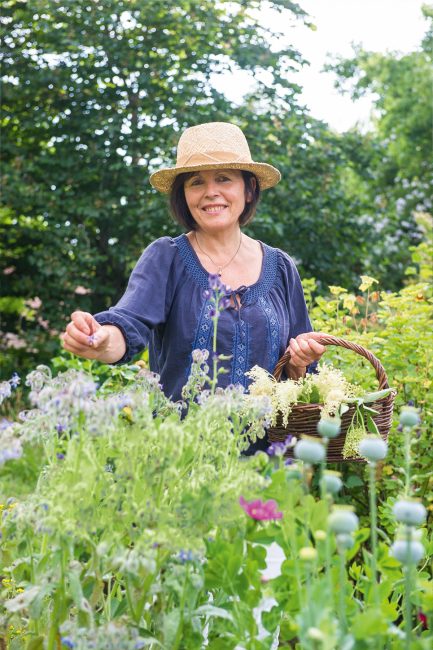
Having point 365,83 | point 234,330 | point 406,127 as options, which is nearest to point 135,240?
point 234,330

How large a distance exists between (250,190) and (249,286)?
441 millimetres

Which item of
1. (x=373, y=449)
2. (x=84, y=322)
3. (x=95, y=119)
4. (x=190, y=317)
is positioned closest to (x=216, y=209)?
(x=190, y=317)

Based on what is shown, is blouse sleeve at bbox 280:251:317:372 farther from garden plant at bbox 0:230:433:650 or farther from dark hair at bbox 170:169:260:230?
garden plant at bbox 0:230:433:650

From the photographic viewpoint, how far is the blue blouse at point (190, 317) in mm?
2562

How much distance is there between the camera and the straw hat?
2646mm

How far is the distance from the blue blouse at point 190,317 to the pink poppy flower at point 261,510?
1.16m

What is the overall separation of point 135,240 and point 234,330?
16.3 ft

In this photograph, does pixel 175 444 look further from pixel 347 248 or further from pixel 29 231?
pixel 347 248

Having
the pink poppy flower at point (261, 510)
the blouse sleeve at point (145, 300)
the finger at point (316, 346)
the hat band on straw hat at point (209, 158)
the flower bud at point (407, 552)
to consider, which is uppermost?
the hat band on straw hat at point (209, 158)

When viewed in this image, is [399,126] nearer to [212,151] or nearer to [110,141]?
Answer: [110,141]

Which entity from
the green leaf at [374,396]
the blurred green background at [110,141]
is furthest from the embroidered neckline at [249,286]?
the blurred green background at [110,141]

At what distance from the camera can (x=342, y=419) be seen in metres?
2.26

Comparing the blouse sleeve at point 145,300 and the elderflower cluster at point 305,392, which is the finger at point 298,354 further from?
the blouse sleeve at point 145,300

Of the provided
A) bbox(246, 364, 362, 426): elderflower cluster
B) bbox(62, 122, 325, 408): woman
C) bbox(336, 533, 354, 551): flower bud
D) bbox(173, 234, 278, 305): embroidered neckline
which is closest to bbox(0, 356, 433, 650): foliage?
bbox(336, 533, 354, 551): flower bud
